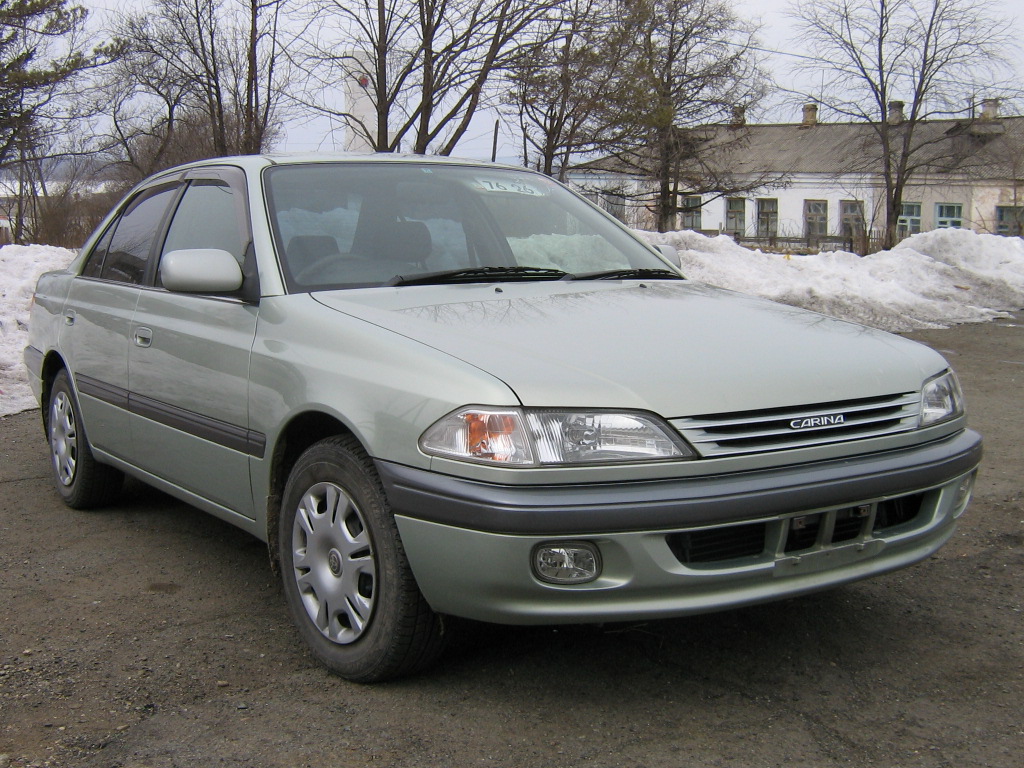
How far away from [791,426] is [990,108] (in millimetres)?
40188

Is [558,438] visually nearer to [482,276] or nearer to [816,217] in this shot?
[482,276]

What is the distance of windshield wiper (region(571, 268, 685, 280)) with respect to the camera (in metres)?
3.95

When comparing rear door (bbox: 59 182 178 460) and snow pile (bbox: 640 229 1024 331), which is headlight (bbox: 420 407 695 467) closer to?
rear door (bbox: 59 182 178 460)

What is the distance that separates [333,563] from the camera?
3.08 meters

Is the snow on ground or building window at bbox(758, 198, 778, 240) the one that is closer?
the snow on ground

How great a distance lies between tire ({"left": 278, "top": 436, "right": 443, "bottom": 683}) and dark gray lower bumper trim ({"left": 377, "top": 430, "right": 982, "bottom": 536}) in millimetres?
161

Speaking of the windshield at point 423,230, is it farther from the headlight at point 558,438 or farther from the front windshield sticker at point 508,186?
the headlight at point 558,438

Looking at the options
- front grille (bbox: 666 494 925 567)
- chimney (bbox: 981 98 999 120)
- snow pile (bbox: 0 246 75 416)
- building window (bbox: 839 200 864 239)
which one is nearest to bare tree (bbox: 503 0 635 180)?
snow pile (bbox: 0 246 75 416)

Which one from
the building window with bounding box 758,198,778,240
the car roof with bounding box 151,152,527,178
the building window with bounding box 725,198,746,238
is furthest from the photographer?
the building window with bounding box 725,198,746,238

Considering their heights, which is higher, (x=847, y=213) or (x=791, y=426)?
(x=847, y=213)

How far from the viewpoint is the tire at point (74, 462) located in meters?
4.93

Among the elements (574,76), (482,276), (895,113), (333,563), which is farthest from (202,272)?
(895,113)

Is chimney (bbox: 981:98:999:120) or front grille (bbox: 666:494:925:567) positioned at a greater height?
chimney (bbox: 981:98:999:120)

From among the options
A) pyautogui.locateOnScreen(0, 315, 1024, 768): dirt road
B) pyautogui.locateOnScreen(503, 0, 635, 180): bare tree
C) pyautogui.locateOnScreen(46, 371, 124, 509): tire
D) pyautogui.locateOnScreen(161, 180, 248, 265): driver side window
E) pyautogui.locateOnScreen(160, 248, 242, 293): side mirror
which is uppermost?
pyautogui.locateOnScreen(503, 0, 635, 180): bare tree
